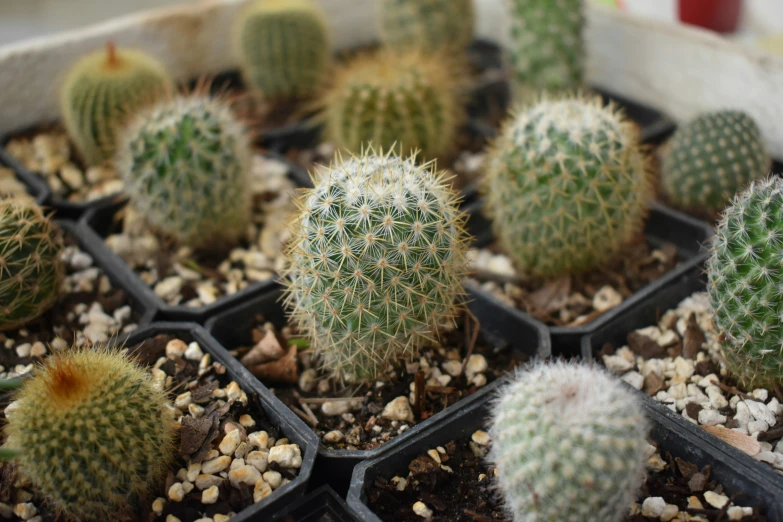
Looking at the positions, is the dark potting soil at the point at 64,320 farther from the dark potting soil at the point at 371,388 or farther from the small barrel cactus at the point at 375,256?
the small barrel cactus at the point at 375,256

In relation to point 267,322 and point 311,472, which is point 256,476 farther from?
point 267,322

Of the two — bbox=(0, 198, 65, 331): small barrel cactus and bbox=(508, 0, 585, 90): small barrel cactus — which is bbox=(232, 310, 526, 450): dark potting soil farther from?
bbox=(508, 0, 585, 90): small barrel cactus

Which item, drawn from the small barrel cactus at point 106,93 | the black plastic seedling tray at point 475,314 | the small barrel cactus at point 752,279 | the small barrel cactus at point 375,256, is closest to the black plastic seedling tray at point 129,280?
Answer: the black plastic seedling tray at point 475,314

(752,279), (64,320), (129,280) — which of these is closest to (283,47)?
(129,280)

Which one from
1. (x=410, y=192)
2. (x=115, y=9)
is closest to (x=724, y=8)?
(x=410, y=192)

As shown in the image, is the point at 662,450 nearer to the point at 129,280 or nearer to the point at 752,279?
the point at 752,279

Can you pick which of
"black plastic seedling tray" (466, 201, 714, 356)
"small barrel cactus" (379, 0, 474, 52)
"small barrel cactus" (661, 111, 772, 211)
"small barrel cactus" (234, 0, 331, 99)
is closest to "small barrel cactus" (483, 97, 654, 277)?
"black plastic seedling tray" (466, 201, 714, 356)
